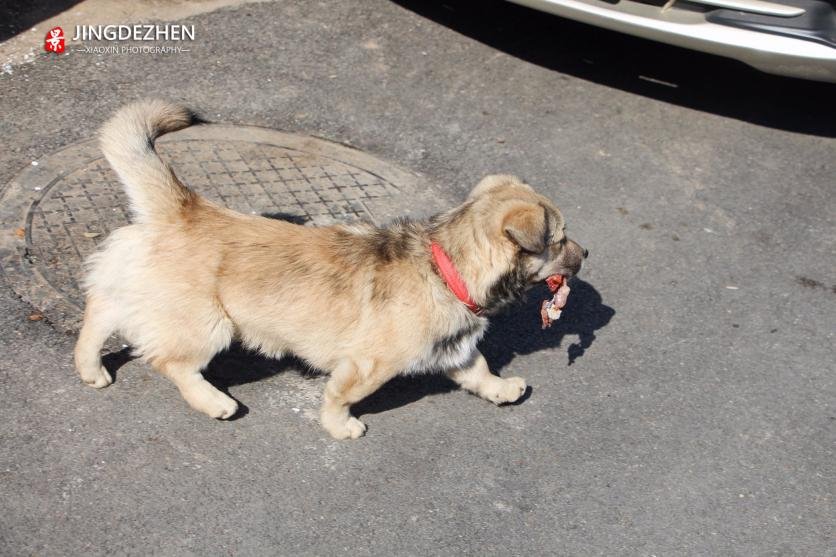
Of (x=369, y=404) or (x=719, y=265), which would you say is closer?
(x=369, y=404)

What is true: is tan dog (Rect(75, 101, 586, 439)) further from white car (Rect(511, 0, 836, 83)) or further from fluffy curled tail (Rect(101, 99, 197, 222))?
white car (Rect(511, 0, 836, 83))

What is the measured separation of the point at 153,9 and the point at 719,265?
15.2 ft

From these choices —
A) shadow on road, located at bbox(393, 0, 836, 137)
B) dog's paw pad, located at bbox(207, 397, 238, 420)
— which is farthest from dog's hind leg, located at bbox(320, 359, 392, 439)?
shadow on road, located at bbox(393, 0, 836, 137)

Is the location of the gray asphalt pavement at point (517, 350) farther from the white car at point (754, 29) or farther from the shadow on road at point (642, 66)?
the white car at point (754, 29)

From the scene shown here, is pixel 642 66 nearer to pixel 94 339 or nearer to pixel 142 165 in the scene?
pixel 142 165

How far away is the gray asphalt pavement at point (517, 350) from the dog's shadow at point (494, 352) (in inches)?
0.7

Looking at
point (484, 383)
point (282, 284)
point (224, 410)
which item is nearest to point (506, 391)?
point (484, 383)

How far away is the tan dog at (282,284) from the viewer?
389cm

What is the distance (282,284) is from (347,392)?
1.82 ft

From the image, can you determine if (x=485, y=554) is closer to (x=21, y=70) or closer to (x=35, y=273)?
(x=35, y=273)

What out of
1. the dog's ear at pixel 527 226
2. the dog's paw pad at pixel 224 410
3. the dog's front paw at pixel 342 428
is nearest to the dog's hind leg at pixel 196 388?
the dog's paw pad at pixel 224 410

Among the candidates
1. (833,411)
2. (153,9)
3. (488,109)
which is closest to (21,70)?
(153,9)

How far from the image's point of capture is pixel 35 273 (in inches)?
183

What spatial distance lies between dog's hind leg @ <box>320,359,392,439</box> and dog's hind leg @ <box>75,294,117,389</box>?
995 millimetres
